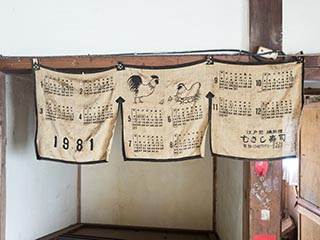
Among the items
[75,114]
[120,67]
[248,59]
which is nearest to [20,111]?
[75,114]

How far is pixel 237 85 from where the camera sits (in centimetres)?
214

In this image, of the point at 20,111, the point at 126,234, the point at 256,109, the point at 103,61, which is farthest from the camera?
the point at 126,234

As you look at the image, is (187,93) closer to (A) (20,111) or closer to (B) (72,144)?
(B) (72,144)

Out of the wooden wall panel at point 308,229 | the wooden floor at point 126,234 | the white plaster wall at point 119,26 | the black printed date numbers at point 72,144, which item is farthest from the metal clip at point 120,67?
the wooden wall panel at point 308,229

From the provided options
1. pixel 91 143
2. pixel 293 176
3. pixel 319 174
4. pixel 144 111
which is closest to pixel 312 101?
pixel 319 174

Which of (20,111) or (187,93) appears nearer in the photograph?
(187,93)

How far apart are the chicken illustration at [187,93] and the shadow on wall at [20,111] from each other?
4.21ft

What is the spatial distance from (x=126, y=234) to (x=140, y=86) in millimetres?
2741

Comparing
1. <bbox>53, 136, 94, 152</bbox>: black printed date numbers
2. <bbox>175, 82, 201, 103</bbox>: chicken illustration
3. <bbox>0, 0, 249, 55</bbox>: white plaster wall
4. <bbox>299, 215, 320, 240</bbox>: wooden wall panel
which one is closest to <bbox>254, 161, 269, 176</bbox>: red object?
<bbox>175, 82, 201, 103</bbox>: chicken illustration

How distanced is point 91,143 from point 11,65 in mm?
808

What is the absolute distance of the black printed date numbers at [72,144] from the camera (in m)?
2.26

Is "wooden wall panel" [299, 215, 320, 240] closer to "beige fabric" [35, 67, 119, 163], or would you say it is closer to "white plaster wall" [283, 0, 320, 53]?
"white plaster wall" [283, 0, 320, 53]

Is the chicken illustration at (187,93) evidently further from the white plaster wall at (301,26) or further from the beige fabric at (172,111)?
the white plaster wall at (301,26)

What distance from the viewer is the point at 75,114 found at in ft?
7.49
